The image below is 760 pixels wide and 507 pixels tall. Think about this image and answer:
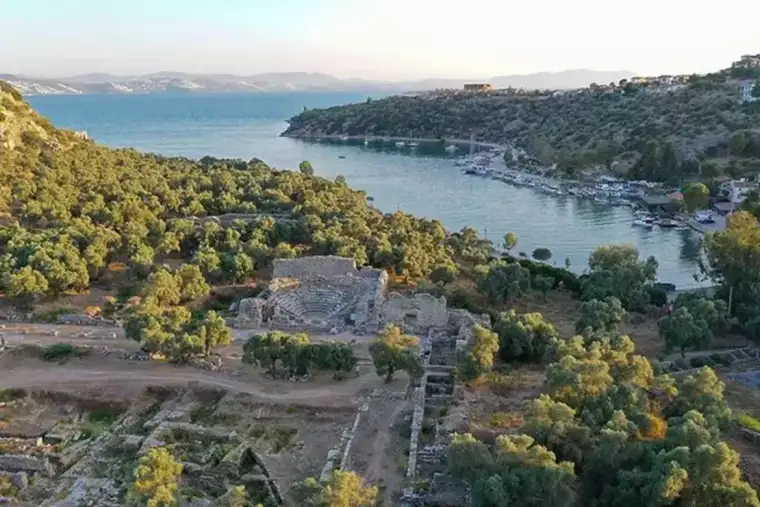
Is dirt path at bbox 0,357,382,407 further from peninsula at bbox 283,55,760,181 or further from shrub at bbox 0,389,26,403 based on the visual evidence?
peninsula at bbox 283,55,760,181

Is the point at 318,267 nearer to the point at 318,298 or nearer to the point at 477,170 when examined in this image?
the point at 318,298

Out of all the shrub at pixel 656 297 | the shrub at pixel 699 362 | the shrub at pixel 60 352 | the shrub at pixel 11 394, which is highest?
the shrub at pixel 656 297

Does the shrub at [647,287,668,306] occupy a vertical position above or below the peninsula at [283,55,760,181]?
below

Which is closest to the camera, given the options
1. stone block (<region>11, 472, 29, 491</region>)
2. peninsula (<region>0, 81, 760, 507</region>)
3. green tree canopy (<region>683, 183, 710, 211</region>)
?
peninsula (<region>0, 81, 760, 507</region>)

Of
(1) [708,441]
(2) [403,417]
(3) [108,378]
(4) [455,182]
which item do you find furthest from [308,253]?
(4) [455,182]

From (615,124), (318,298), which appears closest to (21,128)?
(318,298)

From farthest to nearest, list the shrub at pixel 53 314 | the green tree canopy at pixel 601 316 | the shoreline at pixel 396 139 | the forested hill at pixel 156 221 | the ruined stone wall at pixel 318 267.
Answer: the shoreline at pixel 396 139
the forested hill at pixel 156 221
the ruined stone wall at pixel 318 267
the shrub at pixel 53 314
the green tree canopy at pixel 601 316

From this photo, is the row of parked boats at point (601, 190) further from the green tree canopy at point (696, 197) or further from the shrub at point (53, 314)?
the shrub at point (53, 314)

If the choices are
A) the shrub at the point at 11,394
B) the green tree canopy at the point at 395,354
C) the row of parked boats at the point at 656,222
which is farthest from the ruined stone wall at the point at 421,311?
the row of parked boats at the point at 656,222

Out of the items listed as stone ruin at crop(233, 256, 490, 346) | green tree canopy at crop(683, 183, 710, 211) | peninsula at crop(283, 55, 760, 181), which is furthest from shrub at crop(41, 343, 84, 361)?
peninsula at crop(283, 55, 760, 181)
